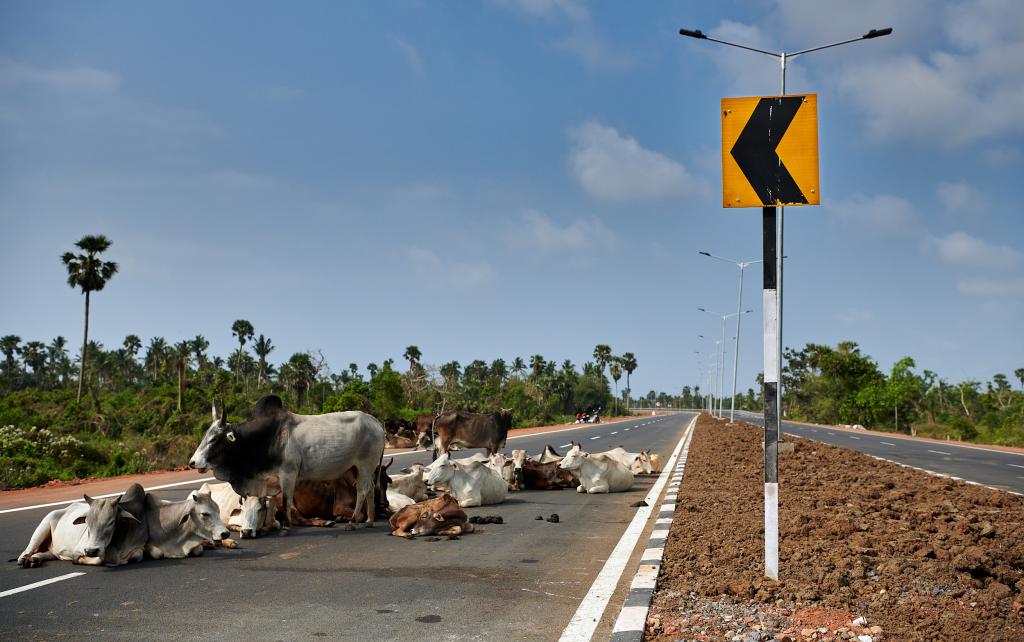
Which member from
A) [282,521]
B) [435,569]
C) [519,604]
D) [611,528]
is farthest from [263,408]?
[519,604]

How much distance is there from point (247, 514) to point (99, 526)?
2057mm

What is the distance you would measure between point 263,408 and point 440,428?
10979 mm

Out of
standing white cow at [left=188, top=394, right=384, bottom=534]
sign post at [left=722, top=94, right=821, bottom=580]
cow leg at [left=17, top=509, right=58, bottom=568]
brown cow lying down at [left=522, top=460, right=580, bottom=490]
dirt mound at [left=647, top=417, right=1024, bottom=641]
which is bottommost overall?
brown cow lying down at [left=522, top=460, right=580, bottom=490]

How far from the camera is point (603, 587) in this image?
6.66 m

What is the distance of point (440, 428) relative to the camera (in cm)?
2119

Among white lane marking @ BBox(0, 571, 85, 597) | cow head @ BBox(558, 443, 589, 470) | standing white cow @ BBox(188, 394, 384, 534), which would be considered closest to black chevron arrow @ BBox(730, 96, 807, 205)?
standing white cow @ BBox(188, 394, 384, 534)

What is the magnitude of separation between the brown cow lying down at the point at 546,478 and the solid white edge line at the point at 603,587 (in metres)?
4.04

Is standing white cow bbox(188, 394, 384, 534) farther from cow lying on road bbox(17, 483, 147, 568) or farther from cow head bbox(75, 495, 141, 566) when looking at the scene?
cow head bbox(75, 495, 141, 566)

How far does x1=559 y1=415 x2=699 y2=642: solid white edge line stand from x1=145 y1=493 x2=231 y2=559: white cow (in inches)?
161

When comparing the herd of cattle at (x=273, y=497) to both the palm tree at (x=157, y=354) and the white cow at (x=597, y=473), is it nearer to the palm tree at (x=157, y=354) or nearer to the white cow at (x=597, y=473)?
the white cow at (x=597, y=473)

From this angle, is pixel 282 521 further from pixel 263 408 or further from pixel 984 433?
pixel 984 433

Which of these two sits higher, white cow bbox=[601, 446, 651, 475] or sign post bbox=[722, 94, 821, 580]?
sign post bbox=[722, 94, 821, 580]

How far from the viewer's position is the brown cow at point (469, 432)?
2091cm

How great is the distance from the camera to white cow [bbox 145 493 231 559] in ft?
26.2
